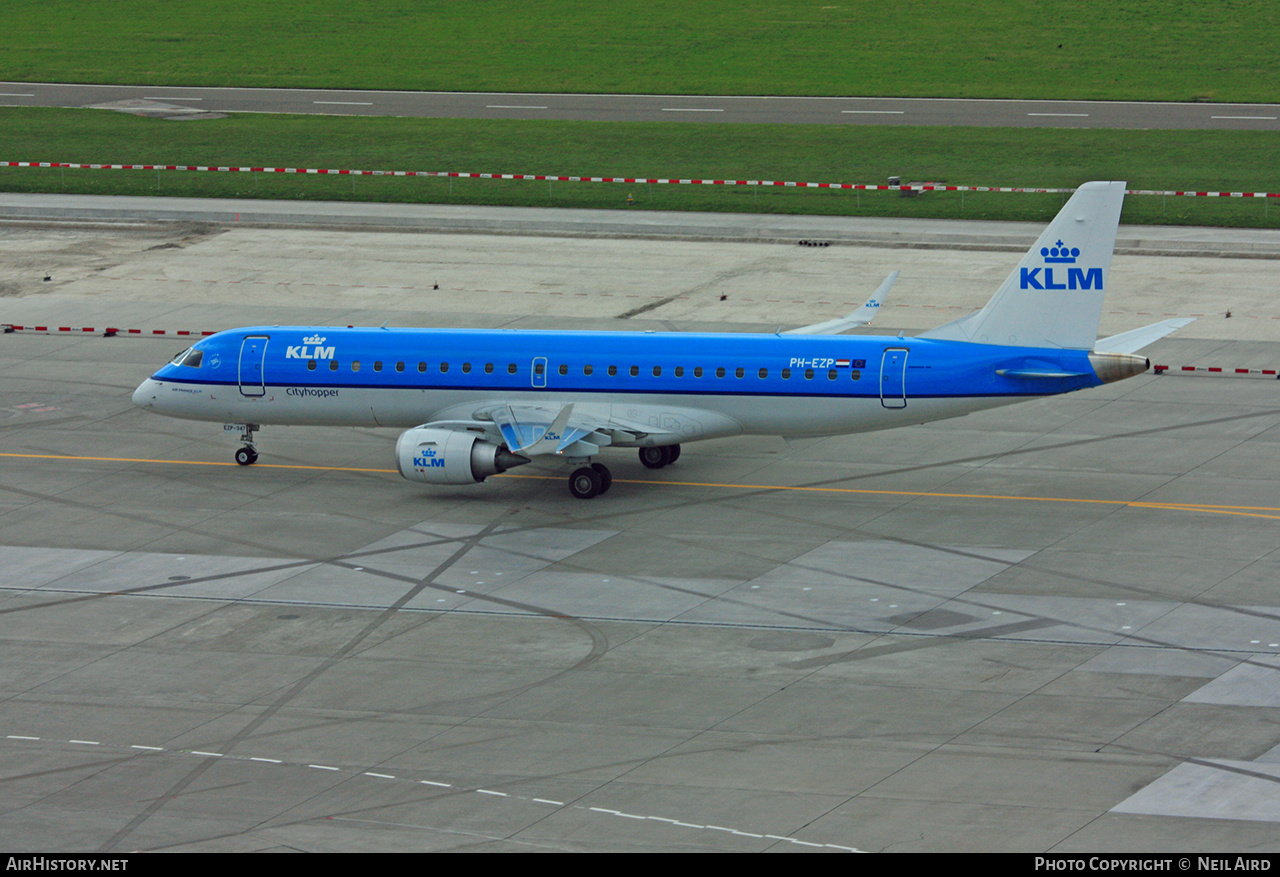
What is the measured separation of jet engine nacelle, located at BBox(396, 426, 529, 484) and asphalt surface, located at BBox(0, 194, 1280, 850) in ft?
3.04

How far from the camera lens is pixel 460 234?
68.9 meters

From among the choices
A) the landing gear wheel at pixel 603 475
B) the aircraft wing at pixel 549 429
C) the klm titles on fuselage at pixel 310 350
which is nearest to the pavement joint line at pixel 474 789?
the aircraft wing at pixel 549 429

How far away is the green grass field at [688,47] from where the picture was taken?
299ft

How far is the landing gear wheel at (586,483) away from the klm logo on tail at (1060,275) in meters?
10.3

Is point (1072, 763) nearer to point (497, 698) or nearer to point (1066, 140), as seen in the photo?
point (497, 698)

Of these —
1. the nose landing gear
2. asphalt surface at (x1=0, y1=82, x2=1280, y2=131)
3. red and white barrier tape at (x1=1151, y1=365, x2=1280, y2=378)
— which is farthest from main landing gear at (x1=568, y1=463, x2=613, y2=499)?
asphalt surface at (x1=0, y1=82, x2=1280, y2=131)

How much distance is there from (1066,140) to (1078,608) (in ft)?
160

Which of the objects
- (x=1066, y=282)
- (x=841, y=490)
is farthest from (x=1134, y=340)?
(x=841, y=490)

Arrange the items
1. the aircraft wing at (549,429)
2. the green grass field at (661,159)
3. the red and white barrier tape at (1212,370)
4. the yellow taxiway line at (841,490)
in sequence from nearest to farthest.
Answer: the yellow taxiway line at (841,490), the aircraft wing at (549,429), the red and white barrier tape at (1212,370), the green grass field at (661,159)

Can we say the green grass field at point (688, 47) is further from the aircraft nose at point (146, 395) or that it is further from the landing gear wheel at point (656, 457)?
the aircraft nose at point (146, 395)

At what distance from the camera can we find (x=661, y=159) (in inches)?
3041

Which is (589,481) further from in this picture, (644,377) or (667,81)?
(667,81)
